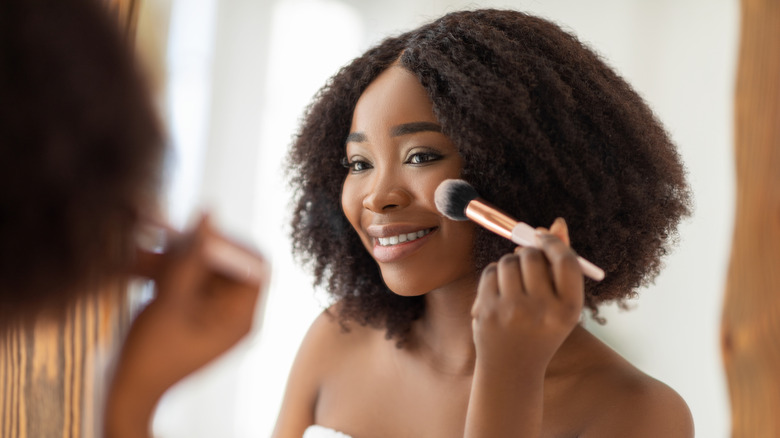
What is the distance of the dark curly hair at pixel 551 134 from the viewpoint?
65cm

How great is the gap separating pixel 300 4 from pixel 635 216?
5.46 ft

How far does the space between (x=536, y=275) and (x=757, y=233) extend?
1.03ft

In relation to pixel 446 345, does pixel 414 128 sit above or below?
above

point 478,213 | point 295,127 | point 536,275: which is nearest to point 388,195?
point 478,213

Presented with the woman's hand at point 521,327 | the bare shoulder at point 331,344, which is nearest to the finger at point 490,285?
the woman's hand at point 521,327

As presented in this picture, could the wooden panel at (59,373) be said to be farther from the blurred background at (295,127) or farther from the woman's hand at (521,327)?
the blurred background at (295,127)

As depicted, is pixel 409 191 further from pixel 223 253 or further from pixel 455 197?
pixel 223 253

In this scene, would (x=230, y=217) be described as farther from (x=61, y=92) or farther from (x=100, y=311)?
(x=61, y=92)

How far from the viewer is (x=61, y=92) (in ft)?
0.90

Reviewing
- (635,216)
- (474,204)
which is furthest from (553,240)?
(635,216)

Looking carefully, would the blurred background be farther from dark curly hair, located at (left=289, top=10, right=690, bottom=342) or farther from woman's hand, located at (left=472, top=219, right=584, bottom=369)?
woman's hand, located at (left=472, top=219, right=584, bottom=369)

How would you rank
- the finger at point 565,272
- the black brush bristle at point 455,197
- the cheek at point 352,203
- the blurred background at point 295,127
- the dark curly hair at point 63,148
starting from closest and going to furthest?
1. the dark curly hair at point 63,148
2. the finger at point 565,272
3. the black brush bristle at point 455,197
4. the cheek at point 352,203
5. the blurred background at point 295,127

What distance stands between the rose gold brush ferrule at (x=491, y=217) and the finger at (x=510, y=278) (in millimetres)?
48

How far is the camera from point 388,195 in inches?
26.6
